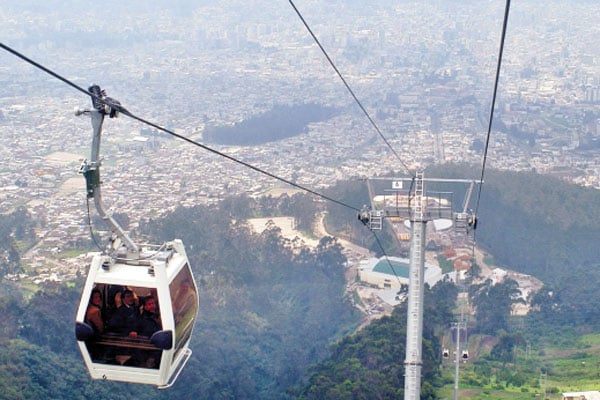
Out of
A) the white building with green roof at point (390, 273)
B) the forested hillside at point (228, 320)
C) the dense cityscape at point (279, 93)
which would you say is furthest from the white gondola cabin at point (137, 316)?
the dense cityscape at point (279, 93)

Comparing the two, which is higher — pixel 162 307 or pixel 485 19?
pixel 485 19

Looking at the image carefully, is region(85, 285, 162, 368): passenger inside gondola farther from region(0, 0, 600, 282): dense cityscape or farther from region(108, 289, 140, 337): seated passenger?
region(0, 0, 600, 282): dense cityscape

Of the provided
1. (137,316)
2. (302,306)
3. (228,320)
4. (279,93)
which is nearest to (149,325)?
(137,316)

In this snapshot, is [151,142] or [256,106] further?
[256,106]

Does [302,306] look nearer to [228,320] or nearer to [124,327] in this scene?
[228,320]

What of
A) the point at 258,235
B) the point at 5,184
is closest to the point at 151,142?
the point at 5,184

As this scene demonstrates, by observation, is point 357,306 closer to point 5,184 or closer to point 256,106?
point 5,184

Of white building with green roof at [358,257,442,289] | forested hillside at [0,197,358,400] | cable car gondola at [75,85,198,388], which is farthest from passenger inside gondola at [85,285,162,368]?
white building with green roof at [358,257,442,289]

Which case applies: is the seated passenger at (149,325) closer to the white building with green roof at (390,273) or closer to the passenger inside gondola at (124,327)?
the passenger inside gondola at (124,327)
